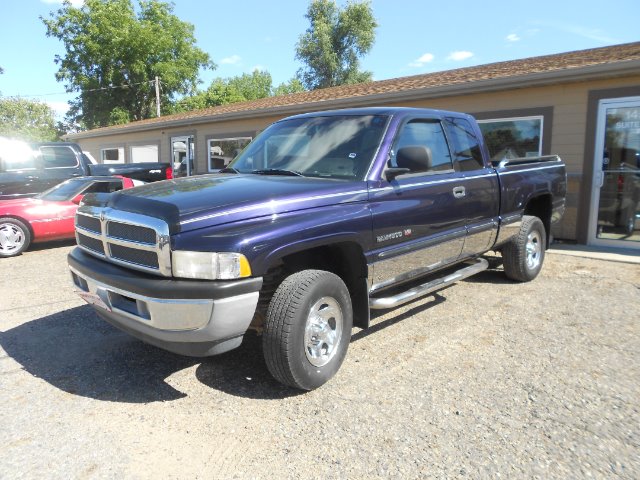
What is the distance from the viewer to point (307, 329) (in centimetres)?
315

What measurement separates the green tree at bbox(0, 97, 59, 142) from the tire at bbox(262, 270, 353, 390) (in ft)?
241

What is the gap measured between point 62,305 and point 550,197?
241 inches

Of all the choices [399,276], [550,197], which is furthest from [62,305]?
[550,197]

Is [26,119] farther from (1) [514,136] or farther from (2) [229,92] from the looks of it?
(1) [514,136]

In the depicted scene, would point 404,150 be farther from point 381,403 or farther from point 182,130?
point 182,130

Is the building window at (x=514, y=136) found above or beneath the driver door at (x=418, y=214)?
above

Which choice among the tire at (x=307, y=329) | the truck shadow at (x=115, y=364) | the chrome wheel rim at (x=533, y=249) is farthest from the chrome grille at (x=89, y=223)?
the chrome wheel rim at (x=533, y=249)

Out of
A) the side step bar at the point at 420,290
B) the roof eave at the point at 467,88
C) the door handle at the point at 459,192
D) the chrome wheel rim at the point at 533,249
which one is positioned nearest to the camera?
the side step bar at the point at 420,290

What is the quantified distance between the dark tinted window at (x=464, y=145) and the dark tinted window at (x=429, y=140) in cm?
17

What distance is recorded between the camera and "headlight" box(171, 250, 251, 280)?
2762 millimetres

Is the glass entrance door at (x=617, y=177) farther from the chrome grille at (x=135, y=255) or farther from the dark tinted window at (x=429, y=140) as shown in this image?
the chrome grille at (x=135, y=255)

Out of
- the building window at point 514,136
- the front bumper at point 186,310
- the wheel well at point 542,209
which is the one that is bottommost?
the front bumper at point 186,310

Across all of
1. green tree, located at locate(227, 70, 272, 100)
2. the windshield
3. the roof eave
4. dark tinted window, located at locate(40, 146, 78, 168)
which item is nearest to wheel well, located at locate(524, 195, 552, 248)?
the roof eave

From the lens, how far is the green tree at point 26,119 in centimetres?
6762
